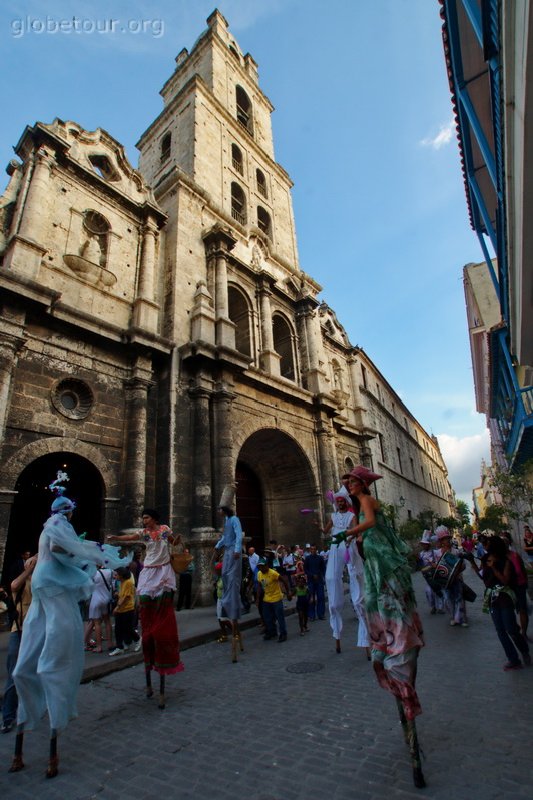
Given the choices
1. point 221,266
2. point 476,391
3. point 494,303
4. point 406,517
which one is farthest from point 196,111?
point 406,517

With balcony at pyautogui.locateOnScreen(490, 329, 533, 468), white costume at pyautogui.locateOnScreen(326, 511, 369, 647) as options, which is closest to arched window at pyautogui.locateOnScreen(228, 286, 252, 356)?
balcony at pyautogui.locateOnScreen(490, 329, 533, 468)

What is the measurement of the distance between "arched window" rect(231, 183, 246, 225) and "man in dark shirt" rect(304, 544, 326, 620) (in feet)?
51.5

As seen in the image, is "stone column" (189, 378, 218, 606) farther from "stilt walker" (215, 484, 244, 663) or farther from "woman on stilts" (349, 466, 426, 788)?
"woman on stilts" (349, 466, 426, 788)

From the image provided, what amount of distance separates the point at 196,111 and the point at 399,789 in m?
21.4

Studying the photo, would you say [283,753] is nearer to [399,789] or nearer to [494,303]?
[399,789]

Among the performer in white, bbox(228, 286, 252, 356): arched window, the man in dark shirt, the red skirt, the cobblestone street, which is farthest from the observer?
bbox(228, 286, 252, 356): arched window

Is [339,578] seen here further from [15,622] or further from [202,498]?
[202,498]

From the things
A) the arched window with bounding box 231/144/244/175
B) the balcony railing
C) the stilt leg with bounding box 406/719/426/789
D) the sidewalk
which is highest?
the arched window with bounding box 231/144/244/175

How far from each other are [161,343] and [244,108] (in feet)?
66.1

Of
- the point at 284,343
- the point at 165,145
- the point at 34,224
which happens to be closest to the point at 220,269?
the point at 284,343

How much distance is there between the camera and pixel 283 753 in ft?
9.23

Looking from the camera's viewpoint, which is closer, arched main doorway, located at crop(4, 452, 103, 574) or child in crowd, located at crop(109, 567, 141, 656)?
child in crowd, located at crop(109, 567, 141, 656)

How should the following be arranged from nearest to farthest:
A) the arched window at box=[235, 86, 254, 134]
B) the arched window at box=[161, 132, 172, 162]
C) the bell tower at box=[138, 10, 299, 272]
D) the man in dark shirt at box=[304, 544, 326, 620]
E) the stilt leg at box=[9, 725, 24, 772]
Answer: the stilt leg at box=[9, 725, 24, 772] < the man in dark shirt at box=[304, 544, 326, 620] < the bell tower at box=[138, 10, 299, 272] < the arched window at box=[161, 132, 172, 162] < the arched window at box=[235, 86, 254, 134]

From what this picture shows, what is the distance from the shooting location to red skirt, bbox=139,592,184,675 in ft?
13.4
